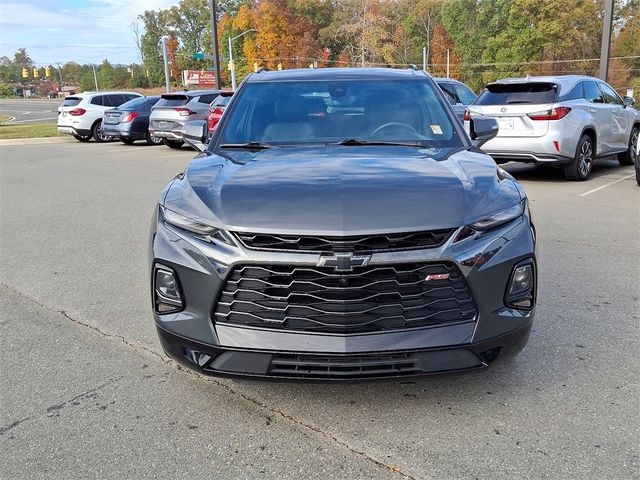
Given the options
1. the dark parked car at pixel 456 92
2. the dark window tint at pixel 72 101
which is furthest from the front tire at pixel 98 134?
the dark parked car at pixel 456 92

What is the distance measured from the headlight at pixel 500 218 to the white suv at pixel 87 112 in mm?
21065

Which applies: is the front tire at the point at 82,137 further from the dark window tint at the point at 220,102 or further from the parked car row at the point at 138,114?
the dark window tint at the point at 220,102

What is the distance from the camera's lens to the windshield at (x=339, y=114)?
157 inches

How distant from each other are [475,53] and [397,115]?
297 ft

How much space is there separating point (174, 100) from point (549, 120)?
11691mm

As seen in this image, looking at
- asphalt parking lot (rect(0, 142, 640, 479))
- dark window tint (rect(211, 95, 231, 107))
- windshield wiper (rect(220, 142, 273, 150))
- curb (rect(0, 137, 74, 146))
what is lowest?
curb (rect(0, 137, 74, 146))

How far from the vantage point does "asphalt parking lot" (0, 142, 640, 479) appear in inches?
101

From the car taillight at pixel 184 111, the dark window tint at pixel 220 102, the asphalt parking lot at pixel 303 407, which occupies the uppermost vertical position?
the dark window tint at pixel 220 102

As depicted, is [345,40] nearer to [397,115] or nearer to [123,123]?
[123,123]

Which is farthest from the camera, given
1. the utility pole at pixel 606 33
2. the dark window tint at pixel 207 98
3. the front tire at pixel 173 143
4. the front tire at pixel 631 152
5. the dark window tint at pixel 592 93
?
the front tire at pixel 173 143

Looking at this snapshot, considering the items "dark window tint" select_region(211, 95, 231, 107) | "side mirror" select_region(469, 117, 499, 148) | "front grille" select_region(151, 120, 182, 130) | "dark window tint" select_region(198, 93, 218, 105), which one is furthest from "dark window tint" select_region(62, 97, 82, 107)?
"side mirror" select_region(469, 117, 499, 148)

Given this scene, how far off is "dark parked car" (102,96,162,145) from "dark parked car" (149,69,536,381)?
17582 mm

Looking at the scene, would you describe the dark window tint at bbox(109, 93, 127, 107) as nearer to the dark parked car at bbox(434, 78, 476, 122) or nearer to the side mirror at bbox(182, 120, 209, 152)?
the dark parked car at bbox(434, 78, 476, 122)

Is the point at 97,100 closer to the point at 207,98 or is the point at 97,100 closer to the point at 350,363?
the point at 207,98
